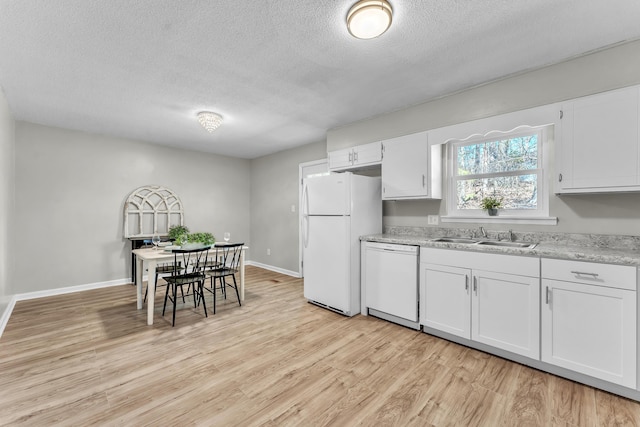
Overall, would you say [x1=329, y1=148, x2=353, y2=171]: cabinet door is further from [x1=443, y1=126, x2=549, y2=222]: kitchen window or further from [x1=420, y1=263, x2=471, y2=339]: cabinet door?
[x1=420, y1=263, x2=471, y2=339]: cabinet door

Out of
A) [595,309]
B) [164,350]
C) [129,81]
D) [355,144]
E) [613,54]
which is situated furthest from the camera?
[355,144]

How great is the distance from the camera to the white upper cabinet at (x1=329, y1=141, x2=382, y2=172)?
357 centimetres

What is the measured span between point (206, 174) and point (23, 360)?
400 centimetres

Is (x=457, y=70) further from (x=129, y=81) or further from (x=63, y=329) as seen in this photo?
(x=63, y=329)

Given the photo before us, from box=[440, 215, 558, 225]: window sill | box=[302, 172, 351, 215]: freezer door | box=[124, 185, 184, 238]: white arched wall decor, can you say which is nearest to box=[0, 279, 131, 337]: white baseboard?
box=[124, 185, 184, 238]: white arched wall decor

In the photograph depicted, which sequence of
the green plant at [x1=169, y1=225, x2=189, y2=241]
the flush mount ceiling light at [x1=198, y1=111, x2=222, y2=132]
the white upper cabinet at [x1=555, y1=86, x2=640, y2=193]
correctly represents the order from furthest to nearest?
the green plant at [x1=169, y1=225, x2=189, y2=241]
the flush mount ceiling light at [x1=198, y1=111, x2=222, y2=132]
the white upper cabinet at [x1=555, y1=86, x2=640, y2=193]

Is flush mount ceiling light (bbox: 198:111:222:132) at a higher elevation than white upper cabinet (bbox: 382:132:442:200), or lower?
higher

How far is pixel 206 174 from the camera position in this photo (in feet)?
18.9

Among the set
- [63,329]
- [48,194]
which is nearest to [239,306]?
[63,329]

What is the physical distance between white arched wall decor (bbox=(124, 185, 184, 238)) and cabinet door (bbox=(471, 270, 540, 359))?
195 inches

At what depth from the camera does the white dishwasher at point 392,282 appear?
9.33 feet

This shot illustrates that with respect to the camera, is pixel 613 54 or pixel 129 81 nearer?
pixel 613 54

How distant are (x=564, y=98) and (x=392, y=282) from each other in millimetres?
2226

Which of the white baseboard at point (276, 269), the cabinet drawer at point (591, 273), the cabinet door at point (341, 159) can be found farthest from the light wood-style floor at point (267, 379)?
the white baseboard at point (276, 269)
